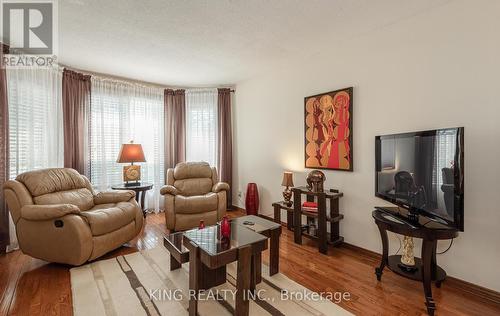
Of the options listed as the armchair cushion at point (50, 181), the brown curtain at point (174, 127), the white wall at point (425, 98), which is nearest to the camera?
the white wall at point (425, 98)

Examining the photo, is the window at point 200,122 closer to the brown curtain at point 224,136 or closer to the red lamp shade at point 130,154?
the brown curtain at point 224,136

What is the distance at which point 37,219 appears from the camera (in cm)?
223

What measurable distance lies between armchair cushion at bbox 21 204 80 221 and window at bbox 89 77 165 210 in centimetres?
150

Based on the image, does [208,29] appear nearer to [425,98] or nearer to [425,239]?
[425,98]

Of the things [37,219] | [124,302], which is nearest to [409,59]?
[124,302]

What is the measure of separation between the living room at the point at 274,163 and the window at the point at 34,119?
0.05 ft

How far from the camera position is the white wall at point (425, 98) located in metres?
1.84

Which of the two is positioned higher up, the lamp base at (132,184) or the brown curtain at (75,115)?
the brown curtain at (75,115)

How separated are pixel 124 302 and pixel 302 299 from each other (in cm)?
141

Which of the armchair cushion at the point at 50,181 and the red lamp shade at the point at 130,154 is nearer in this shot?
the armchair cushion at the point at 50,181

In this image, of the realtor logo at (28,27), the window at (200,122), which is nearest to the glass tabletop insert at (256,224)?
the window at (200,122)

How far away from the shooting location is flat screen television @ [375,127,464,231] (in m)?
1.57

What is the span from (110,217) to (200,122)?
99.7 inches

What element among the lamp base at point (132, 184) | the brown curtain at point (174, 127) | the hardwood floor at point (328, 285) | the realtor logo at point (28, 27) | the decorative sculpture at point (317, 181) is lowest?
the hardwood floor at point (328, 285)
